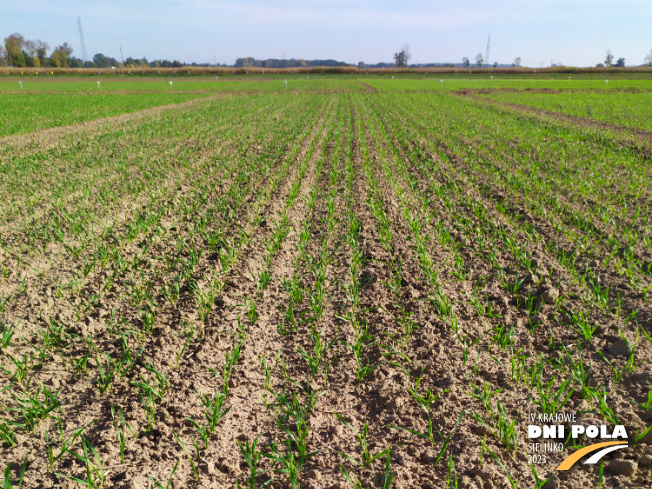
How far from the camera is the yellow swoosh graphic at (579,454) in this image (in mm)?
2705

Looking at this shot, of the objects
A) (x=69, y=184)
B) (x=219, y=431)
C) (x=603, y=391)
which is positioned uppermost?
(x=69, y=184)

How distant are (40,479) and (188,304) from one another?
7.73 feet

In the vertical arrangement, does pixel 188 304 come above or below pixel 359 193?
below

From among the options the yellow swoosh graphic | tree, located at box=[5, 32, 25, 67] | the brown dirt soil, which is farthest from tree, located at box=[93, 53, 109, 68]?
the yellow swoosh graphic

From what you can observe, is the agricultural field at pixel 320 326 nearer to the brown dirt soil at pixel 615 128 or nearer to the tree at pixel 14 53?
the brown dirt soil at pixel 615 128

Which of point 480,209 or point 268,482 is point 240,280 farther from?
point 480,209

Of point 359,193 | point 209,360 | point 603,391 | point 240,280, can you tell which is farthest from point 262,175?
point 603,391

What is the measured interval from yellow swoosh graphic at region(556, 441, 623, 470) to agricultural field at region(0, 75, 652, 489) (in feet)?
0.18

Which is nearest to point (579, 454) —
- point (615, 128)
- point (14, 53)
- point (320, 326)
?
point (320, 326)

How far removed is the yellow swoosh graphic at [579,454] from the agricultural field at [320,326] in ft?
0.18

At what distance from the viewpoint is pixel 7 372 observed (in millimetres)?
3488

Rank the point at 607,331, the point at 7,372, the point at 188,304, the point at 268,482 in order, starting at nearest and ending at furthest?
1. the point at 268,482
2. the point at 7,372
3. the point at 607,331
4. the point at 188,304

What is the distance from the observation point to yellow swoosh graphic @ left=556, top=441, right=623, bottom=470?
2705 mm

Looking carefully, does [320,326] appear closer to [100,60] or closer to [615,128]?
[615,128]
